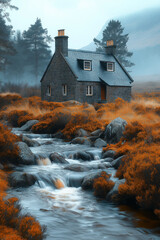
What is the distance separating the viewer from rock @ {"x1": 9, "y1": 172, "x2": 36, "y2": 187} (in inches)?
371

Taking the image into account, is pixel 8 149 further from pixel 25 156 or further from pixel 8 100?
pixel 8 100

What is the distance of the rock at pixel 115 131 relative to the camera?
16119 millimetres

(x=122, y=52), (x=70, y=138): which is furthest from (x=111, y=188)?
(x=122, y=52)

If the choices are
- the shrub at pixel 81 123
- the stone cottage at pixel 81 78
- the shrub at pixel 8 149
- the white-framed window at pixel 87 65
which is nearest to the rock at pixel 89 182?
the shrub at pixel 8 149

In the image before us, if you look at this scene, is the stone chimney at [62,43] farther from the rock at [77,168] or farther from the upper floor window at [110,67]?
the rock at [77,168]

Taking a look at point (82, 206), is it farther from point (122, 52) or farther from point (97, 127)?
point (122, 52)

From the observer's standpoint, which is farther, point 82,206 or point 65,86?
point 65,86

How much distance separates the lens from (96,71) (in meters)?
34.3

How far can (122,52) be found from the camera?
62875 millimetres

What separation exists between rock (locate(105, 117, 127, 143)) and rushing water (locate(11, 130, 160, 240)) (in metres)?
5.65

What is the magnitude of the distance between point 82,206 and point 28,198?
1.43 metres

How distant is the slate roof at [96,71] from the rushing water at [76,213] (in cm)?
2248

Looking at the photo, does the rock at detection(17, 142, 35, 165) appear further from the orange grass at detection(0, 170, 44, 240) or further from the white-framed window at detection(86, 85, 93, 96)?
the white-framed window at detection(86, 85, 93, 96)

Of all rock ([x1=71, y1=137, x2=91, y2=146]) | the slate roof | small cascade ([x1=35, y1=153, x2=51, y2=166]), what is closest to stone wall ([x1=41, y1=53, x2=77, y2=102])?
the slate roof
